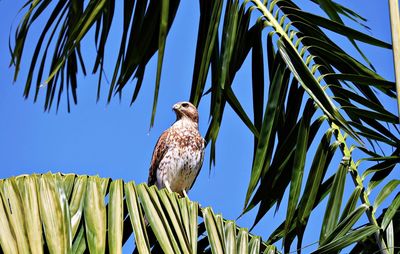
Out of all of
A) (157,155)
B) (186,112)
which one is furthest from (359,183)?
(186,112)

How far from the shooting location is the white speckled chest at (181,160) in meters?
6.97

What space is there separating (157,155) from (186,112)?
624mm

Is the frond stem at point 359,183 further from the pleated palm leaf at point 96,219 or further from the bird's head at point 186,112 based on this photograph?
the bird's head at point 186,112

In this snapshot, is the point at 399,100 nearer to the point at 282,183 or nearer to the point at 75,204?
the point at 282,183

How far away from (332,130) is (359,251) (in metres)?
0.56

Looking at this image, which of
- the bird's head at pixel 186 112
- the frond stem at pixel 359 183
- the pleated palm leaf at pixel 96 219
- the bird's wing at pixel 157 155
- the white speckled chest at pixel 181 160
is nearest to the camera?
the pleated palm leaf at pixel 96 219

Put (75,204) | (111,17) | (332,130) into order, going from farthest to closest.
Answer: (111,17) → (332,130) → (75,204)

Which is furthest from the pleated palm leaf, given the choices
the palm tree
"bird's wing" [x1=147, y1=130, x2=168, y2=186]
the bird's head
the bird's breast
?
the bird's head

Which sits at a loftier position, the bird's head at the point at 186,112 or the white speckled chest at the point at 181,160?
the bird's head at the point at 186,112

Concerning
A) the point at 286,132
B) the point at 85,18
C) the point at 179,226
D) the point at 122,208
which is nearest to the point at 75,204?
the point at 122,208

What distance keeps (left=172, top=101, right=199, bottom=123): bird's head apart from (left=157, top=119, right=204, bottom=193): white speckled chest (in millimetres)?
406

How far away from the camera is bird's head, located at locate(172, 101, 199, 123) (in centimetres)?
758

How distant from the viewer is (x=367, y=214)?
4.18 m

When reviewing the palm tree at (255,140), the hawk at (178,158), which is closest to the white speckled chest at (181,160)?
the hawk at (178,158)
